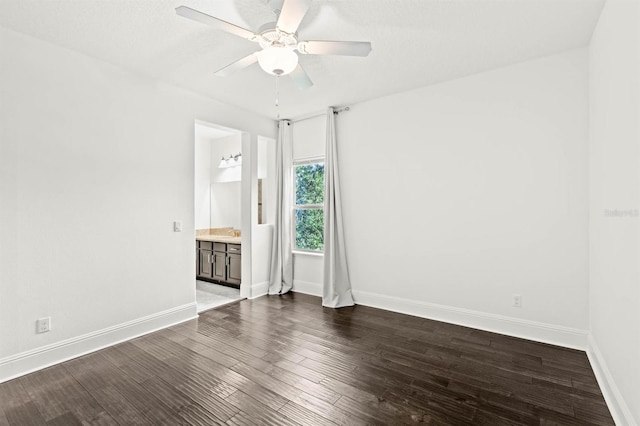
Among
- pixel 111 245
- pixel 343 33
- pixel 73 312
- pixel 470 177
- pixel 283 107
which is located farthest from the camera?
pixel 283 107

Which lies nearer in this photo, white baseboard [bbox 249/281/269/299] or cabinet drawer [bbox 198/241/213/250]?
white baseboard [bbox 249/281/269/299]

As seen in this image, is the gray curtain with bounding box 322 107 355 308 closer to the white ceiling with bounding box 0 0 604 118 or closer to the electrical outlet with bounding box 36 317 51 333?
the white ceiling with bounding box 0 0 604 118

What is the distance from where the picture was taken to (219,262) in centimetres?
520

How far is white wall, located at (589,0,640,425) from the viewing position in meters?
1.64

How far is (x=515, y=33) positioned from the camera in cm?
254

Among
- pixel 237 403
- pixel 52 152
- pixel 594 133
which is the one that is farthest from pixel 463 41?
pixel 52 152

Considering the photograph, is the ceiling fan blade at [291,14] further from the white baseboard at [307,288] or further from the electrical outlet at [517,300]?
the white baseboard at [307,288]

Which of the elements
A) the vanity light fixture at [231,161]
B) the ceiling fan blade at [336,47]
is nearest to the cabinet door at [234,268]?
the vanity light fixture at [231,161]

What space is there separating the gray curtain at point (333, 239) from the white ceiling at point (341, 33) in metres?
1.05

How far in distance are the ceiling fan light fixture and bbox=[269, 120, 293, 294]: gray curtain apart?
2.64 metres

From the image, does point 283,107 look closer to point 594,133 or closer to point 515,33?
point 515,33

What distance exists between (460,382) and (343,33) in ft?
9.38

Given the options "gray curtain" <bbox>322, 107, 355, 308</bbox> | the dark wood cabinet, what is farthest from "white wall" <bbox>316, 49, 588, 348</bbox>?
the dark wood cabinet

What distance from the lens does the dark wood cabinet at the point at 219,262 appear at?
4.93 meters
